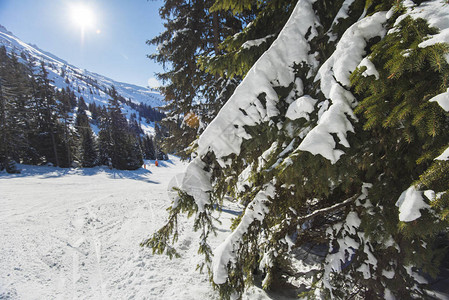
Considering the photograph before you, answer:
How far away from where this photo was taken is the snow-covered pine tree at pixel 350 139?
49.2 inches

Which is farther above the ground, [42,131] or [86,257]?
[42,131]

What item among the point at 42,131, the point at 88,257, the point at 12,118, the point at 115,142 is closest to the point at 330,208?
the point at 88,257

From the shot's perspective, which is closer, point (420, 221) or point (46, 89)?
point (420, 221)

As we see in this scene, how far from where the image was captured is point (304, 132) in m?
1.91

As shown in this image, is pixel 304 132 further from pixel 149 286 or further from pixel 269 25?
pixel 149 286

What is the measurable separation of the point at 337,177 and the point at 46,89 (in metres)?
37.6

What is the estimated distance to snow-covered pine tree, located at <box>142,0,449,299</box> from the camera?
1.25m

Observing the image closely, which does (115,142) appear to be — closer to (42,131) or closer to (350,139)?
(42,131)

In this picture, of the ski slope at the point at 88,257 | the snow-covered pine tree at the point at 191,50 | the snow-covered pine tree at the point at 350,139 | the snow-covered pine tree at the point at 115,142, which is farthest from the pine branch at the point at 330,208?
the snow-covered pine tree at the point at 115,142

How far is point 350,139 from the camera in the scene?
5.40 feet

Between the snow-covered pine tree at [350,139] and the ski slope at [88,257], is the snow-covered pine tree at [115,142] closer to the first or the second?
the ski slope at [88,257]

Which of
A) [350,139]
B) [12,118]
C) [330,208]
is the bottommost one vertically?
[330,208]

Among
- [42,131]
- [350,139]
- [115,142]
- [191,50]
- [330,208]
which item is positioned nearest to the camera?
[350,139]

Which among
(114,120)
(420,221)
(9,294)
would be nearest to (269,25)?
(420,221)
